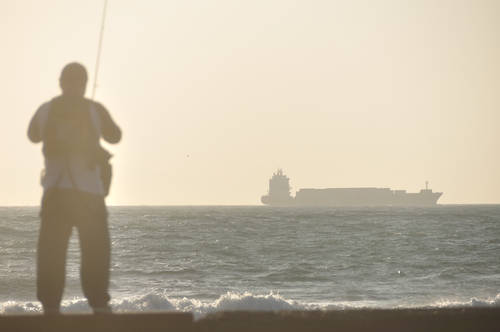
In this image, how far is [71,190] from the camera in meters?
4.52

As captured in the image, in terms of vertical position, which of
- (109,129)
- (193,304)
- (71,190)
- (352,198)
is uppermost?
(352,198)

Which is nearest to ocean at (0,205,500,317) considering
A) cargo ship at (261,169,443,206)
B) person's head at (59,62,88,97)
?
person's head at (59,62,88,97)

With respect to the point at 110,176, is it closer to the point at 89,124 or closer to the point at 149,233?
the point at 89,124

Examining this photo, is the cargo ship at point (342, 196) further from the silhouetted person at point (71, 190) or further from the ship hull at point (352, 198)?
the silhouetted person at point (71, 190)

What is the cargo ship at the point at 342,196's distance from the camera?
605ft

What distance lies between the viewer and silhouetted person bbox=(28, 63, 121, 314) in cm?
452

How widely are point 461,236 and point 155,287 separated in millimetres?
26544

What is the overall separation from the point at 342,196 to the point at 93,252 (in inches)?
7334

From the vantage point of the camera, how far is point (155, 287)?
88.2ft

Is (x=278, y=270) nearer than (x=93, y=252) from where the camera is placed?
No

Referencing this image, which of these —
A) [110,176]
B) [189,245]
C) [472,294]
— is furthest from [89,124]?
[189,245]

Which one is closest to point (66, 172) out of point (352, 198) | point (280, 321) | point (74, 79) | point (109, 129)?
point (109, 129)

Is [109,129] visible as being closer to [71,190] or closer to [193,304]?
[71,190]

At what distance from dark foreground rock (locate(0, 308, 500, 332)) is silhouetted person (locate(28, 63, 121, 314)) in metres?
0.59
